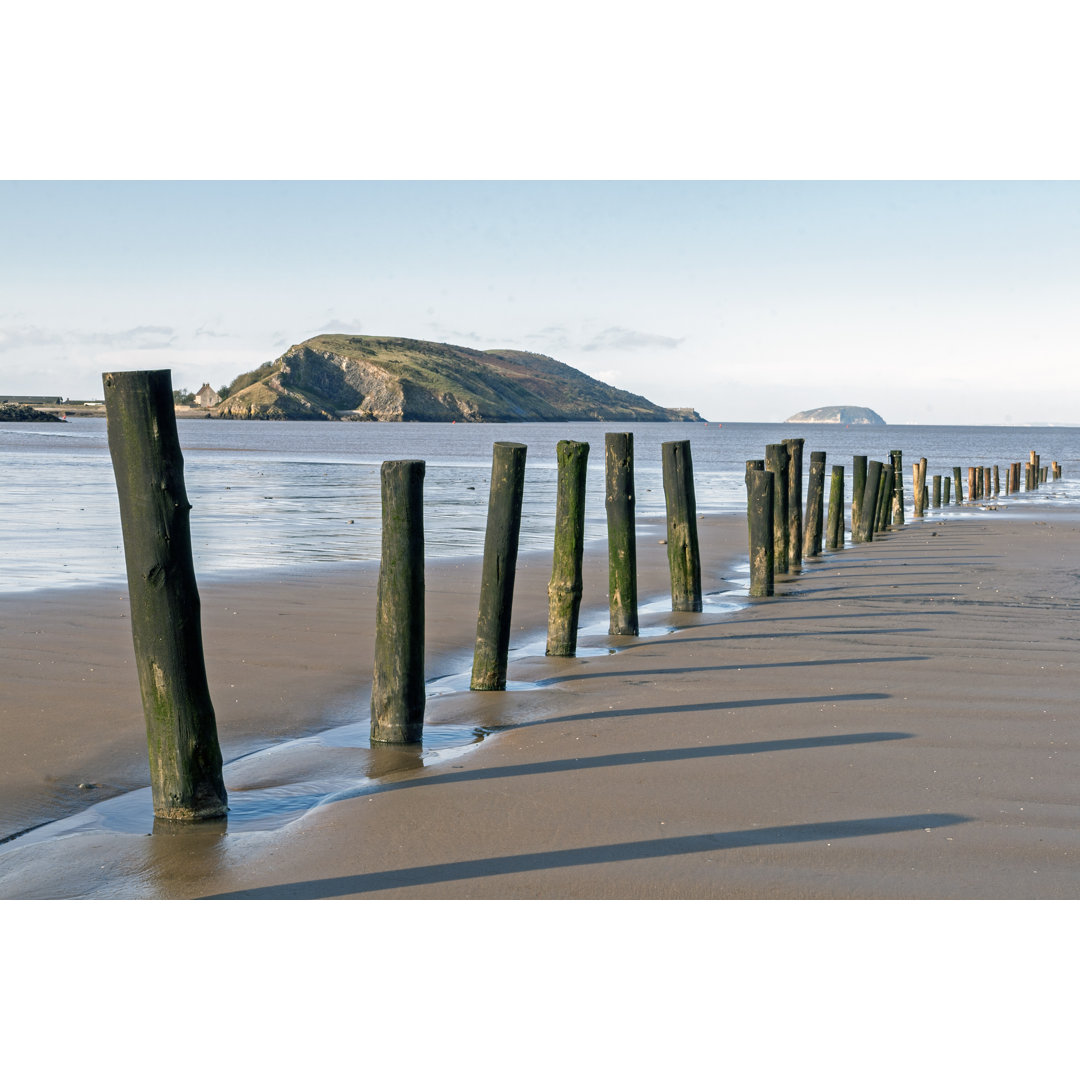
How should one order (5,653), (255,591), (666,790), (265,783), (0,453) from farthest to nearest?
(0,453) < (255,591) < (5,653) < (265,783) < (666,790)

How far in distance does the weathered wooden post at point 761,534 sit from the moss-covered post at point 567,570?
3693 mm

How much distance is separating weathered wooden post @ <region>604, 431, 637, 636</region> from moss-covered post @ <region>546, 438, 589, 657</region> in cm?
83

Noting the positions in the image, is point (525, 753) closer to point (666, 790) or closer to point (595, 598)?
point (666, 790)

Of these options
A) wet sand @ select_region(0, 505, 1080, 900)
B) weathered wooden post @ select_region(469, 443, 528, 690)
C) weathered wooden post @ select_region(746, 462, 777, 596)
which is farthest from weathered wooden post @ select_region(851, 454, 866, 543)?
weathered wooden post @ select_region(469, 443, 528, 690)

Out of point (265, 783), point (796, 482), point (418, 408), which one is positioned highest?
point (418, 408)

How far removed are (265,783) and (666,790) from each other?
195cm

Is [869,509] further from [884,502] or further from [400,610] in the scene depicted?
[400,610]

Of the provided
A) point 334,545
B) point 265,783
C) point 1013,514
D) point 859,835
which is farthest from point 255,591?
point 1013,514

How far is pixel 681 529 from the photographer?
33.1 ft

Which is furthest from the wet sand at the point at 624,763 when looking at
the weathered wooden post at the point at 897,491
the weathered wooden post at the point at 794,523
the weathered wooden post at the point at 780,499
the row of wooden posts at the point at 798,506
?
the weathered wooden post at the point at 897,491

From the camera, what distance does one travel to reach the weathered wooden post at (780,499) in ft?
42.0

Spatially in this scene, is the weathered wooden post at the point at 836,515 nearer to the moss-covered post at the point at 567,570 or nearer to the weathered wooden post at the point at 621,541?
the weathered wooden post at the point at 621,541

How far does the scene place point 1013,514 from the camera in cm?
2359

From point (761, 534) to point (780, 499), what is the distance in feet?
6.52
